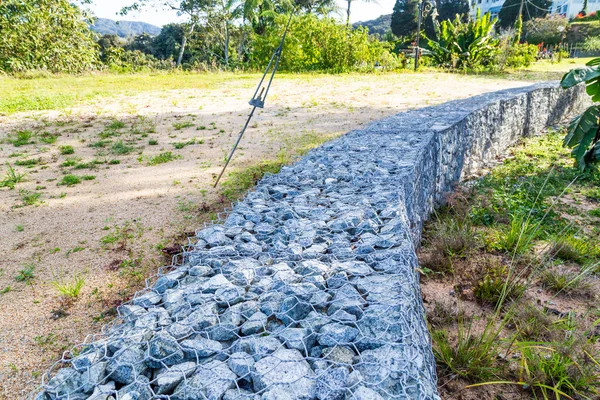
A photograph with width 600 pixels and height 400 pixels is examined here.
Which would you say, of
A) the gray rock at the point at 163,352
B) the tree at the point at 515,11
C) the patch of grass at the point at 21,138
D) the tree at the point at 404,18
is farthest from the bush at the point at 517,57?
the tree at the point at 515,11

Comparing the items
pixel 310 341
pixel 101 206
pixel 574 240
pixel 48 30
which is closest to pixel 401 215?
pixel 310 341

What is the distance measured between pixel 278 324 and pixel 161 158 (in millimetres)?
3868

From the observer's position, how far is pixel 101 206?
366 cm

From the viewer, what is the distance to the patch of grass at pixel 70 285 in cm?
234

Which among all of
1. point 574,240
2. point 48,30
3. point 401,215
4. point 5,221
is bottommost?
point 574,240

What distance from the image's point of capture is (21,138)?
5598 millimetres

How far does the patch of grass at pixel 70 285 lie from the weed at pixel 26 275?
167 millimetres

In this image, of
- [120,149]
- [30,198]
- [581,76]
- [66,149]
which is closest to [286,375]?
[30,198]

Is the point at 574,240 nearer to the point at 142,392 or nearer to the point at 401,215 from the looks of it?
the point at 401,215

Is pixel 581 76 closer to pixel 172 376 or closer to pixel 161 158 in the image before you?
pixel 161 158

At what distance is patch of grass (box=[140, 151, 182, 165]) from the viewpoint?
4.81 meters

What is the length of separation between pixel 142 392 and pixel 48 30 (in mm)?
16764

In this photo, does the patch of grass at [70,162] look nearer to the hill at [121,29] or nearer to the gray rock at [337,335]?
the gray rock at [337,335]

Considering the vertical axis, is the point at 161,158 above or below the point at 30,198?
above
